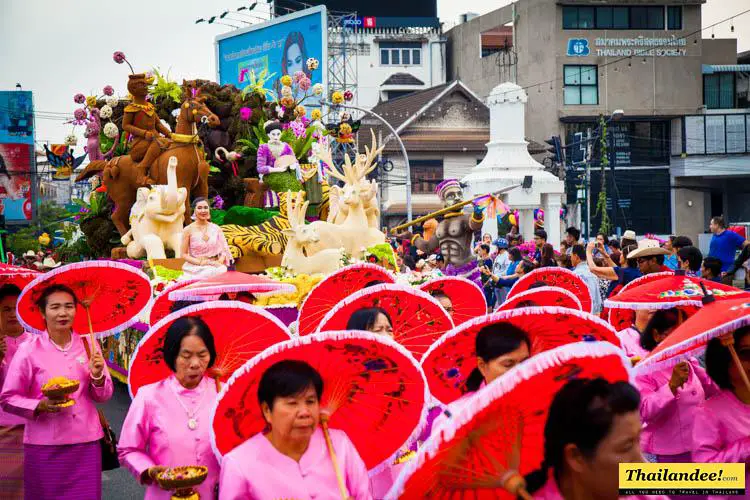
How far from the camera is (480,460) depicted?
2.62m

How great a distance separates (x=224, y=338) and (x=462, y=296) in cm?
348

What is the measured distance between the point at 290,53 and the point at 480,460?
1404 inches

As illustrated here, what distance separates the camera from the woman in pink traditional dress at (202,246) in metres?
12.2

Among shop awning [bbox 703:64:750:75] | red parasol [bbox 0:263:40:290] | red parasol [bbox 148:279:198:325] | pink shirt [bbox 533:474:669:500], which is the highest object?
shop awning [bbox 703:64:750:75]

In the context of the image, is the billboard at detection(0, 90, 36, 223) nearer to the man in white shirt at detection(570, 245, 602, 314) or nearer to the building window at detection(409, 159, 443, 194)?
the building window at detection(409, 159, 443, 194)

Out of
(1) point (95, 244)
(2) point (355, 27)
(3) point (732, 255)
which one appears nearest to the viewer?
(3) point (732, 255)

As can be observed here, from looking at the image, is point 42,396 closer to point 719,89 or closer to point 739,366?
point 739,366

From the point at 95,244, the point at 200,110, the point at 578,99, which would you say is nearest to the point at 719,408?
the point at 200,110

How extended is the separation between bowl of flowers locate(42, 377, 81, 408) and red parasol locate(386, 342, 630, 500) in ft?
9.62

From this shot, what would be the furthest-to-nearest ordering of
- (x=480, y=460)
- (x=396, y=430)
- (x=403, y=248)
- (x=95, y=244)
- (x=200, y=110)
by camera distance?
1. (x=403, y=248)
2. (x=95, y=244)
3. (x=200, y=110)
4. (x=396, y=430)
5. (x=480, y=460)

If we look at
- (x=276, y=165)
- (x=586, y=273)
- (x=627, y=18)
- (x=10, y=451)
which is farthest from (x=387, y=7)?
(x=10, y=451)

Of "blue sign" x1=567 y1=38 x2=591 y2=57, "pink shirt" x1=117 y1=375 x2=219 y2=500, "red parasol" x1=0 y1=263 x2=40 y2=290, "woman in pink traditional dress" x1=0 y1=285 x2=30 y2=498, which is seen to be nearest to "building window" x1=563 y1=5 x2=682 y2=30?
"blue sign" x1=567 y1=38 x2=591 y2=57

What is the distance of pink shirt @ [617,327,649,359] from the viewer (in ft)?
17.2

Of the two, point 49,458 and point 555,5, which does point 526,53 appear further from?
point 49,458
